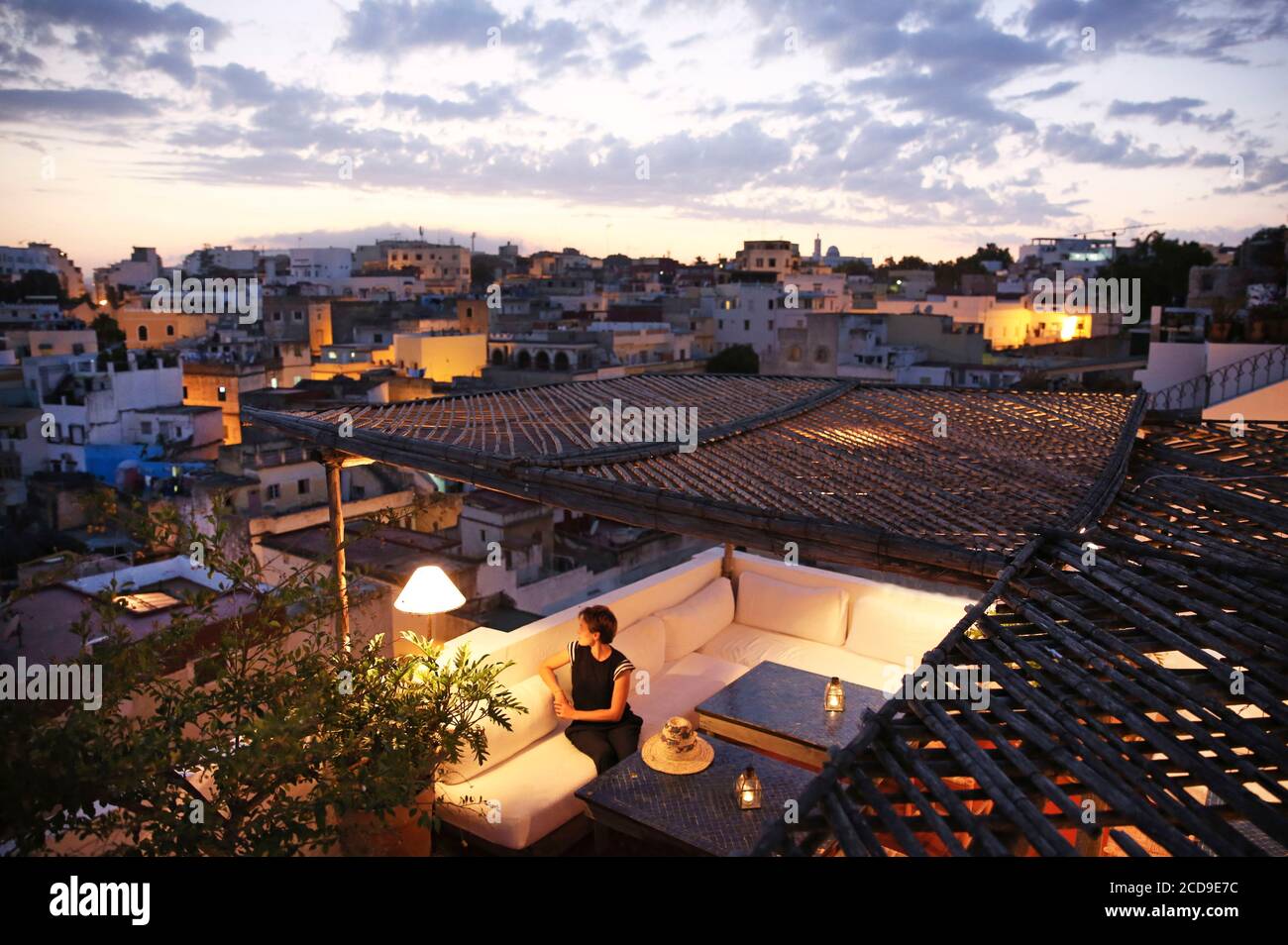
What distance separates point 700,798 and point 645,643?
2308 mm

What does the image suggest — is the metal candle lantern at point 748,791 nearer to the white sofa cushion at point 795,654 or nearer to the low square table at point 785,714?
the low square table at point 785,714

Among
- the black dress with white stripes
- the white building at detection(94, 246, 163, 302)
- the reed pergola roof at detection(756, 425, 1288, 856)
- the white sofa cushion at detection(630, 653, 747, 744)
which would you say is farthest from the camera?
the white building at detection(94, 246, 163, 302)

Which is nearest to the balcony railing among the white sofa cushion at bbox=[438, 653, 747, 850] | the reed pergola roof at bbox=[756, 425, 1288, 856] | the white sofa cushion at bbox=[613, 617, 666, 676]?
the white sofa cushion at bbox=[613, 617, 666, 676]

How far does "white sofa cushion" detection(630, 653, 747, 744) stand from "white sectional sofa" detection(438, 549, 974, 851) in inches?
0.5

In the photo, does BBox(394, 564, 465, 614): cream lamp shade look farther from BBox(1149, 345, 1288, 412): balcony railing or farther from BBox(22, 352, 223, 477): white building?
BBox(22, 352, 223, 477): white building

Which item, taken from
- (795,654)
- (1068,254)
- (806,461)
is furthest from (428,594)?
(1068,254)

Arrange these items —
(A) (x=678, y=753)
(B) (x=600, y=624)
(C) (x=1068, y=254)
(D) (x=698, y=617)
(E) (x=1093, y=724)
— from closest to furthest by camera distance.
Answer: (E) (x=1093, y=724)
(A) (x=678, y=753)
(B) (x=600, y=624)
(D) (x=698, y=617)
(C) (x=1068, y=254)

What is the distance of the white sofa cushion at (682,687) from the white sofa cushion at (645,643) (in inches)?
4.2

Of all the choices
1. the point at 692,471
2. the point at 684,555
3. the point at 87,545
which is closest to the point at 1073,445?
the point at 692,471

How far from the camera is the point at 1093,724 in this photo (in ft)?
8.07

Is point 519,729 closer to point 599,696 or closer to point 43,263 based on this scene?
point 599,696

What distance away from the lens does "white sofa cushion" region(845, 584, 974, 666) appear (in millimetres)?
6508

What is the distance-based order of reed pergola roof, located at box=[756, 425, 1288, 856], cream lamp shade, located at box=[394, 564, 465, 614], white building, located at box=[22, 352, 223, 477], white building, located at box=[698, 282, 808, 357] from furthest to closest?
1. white building, located at box=[698, 282, 808, 357]
2. white building, located at box=[22, 352, 223, 477]
3. cream lamp shade, located at box=[394, 564, 465, 614]
4. reed pergola roof, located at box=[756, 425, 1288, 856]

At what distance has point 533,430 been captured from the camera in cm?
550
